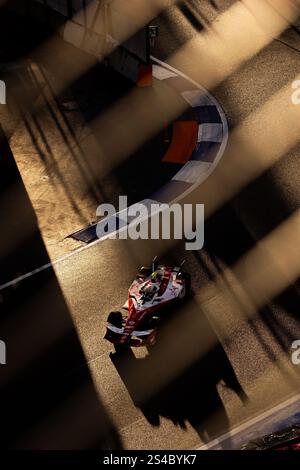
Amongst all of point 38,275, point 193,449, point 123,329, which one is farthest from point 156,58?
point 193,449

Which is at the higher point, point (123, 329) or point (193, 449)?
point (123, 329)

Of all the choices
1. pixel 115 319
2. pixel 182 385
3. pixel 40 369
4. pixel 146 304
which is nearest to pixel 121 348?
pixel 115 319

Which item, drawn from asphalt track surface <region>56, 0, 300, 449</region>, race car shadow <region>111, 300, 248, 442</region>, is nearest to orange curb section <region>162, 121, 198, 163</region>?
asphalt track surface <region>56, 0, 300, 449</region>

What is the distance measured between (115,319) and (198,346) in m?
1.96

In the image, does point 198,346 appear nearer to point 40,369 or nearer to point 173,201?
point 40,369

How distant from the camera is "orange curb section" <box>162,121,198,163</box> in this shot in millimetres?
22953

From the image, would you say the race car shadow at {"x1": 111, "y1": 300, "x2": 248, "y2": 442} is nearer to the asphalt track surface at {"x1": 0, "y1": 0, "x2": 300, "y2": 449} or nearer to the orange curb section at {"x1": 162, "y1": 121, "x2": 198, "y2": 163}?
the asphalt track surface at {"x1": 0, "y1": 0, "x2": 300, "y2": 449}

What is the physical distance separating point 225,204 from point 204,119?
181 inches

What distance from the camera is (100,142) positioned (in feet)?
77.5

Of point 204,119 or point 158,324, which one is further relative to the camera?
point 204,119
